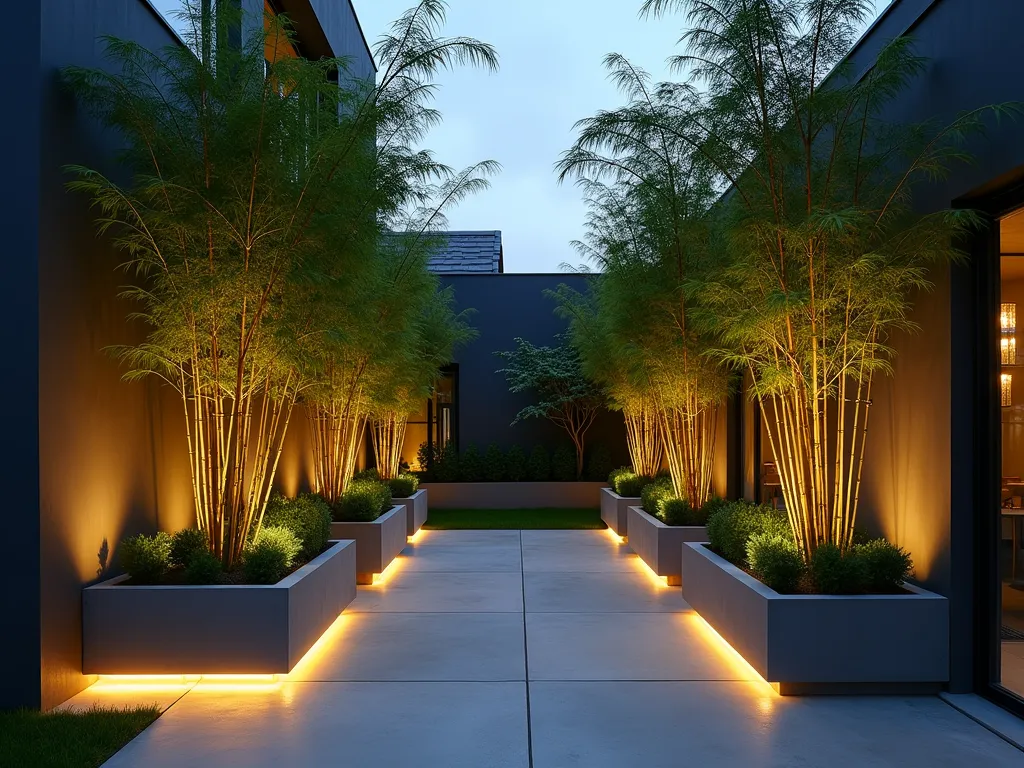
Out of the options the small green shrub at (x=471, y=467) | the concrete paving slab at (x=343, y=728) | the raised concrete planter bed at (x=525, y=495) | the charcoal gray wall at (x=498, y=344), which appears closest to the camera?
the concrete paving slab at (x=343, y=728)

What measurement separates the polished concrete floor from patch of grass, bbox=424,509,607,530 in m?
4.11

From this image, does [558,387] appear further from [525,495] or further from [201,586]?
[201,586]

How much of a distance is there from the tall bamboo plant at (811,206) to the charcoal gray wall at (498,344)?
7750 mm

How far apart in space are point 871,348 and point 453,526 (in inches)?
245

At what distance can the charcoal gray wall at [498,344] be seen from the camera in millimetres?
12133

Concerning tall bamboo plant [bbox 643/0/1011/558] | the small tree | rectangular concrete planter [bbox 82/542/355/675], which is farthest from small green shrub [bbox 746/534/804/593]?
the small tree

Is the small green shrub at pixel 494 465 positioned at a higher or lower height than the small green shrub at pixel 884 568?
lower

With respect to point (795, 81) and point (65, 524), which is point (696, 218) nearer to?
point (795, 81)

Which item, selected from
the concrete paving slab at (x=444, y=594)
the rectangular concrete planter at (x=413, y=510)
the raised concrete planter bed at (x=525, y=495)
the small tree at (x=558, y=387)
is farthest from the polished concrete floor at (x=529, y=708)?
the small tree at (x=558, y=387)

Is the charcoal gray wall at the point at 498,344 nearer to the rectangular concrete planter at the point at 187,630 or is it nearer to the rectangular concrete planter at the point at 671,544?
the rectangular concrete planter at the point at 671,544

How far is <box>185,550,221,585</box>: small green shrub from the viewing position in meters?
3.91

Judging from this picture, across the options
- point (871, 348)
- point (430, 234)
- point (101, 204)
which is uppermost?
point (430, 234)

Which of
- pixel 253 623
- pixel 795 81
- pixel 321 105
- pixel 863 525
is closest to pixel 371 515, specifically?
pixel 253 623

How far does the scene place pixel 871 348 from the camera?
4.12 m
